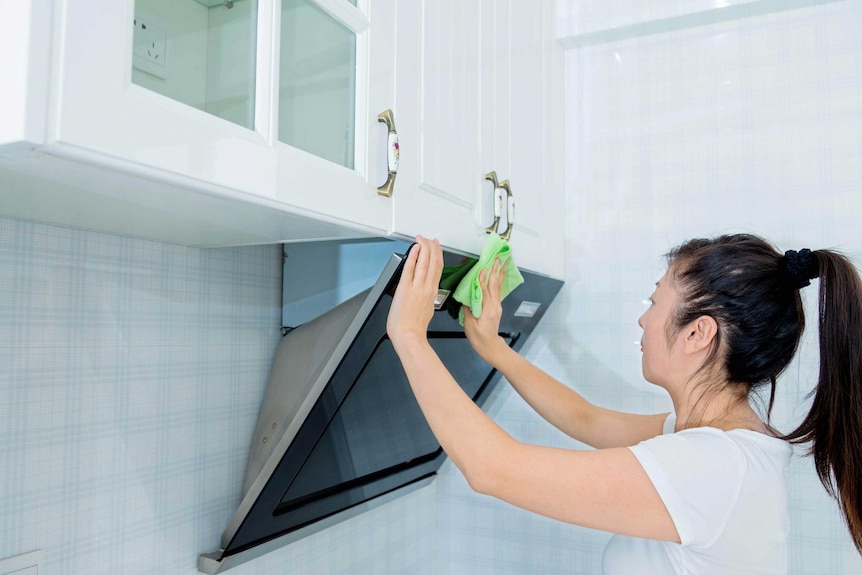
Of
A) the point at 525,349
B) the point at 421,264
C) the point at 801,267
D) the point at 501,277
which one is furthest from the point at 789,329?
the point at 525,349

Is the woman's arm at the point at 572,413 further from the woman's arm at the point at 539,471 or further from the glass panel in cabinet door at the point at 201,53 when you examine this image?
the glass panel in cabinet door at the point at 201,53

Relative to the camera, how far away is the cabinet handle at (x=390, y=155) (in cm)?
87

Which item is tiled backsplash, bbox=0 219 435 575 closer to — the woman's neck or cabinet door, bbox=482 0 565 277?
cabinet door, bbox=482 0 565 277

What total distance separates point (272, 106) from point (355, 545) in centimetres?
110

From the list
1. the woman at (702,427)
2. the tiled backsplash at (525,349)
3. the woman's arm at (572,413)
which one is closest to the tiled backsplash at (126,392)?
the tiled backsplash at (525,349)

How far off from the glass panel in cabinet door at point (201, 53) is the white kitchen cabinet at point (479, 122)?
0.28m

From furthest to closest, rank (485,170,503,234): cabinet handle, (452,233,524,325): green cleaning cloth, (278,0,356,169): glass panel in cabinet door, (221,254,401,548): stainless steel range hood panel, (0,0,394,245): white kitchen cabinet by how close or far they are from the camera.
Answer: (485,170,503,234): cabinet handle, (452,233,524,325): green cleaning cloth, (221,254,401,548): stainless steel range hood panel, (278,0,356,169): glass panel in cabinet door, (0,0,394,245): white kitchen cabinet

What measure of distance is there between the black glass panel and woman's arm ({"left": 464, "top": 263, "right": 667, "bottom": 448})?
6 centimetres

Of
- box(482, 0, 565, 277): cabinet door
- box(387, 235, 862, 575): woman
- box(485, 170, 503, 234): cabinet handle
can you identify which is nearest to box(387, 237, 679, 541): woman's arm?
box(387, 235, 862, 575): woman

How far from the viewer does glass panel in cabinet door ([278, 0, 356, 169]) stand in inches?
28.7

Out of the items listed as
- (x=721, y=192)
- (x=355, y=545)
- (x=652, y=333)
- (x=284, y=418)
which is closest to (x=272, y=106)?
(x=284, y=418)

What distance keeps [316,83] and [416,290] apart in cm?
31

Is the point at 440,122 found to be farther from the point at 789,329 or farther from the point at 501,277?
the point at 789,329

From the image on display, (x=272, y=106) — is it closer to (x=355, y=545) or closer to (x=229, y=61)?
(x=229, y=61)
